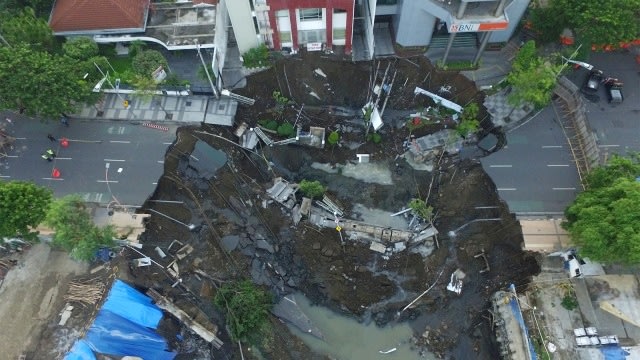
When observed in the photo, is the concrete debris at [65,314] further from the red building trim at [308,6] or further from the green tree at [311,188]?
the red building trim at [308,6]

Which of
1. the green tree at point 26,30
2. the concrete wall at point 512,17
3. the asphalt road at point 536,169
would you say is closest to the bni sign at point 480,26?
the concrete wall at point 512,17

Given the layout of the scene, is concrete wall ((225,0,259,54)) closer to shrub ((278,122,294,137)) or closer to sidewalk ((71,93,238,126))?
sidewalk ((71,93,238,126))

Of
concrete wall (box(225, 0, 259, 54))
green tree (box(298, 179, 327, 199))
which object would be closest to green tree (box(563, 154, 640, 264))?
green tree (box(298, 179, 327, 199))

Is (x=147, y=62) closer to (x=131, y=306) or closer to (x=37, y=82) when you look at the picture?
(x=37, y=82)

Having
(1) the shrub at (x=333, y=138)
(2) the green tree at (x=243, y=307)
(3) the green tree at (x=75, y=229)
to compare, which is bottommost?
(2) the green tree at (x=243, y=307)

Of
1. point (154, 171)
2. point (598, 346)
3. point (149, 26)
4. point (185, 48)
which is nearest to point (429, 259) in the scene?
point (598, 346)

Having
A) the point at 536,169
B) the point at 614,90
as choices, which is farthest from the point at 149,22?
the point at 614,90
